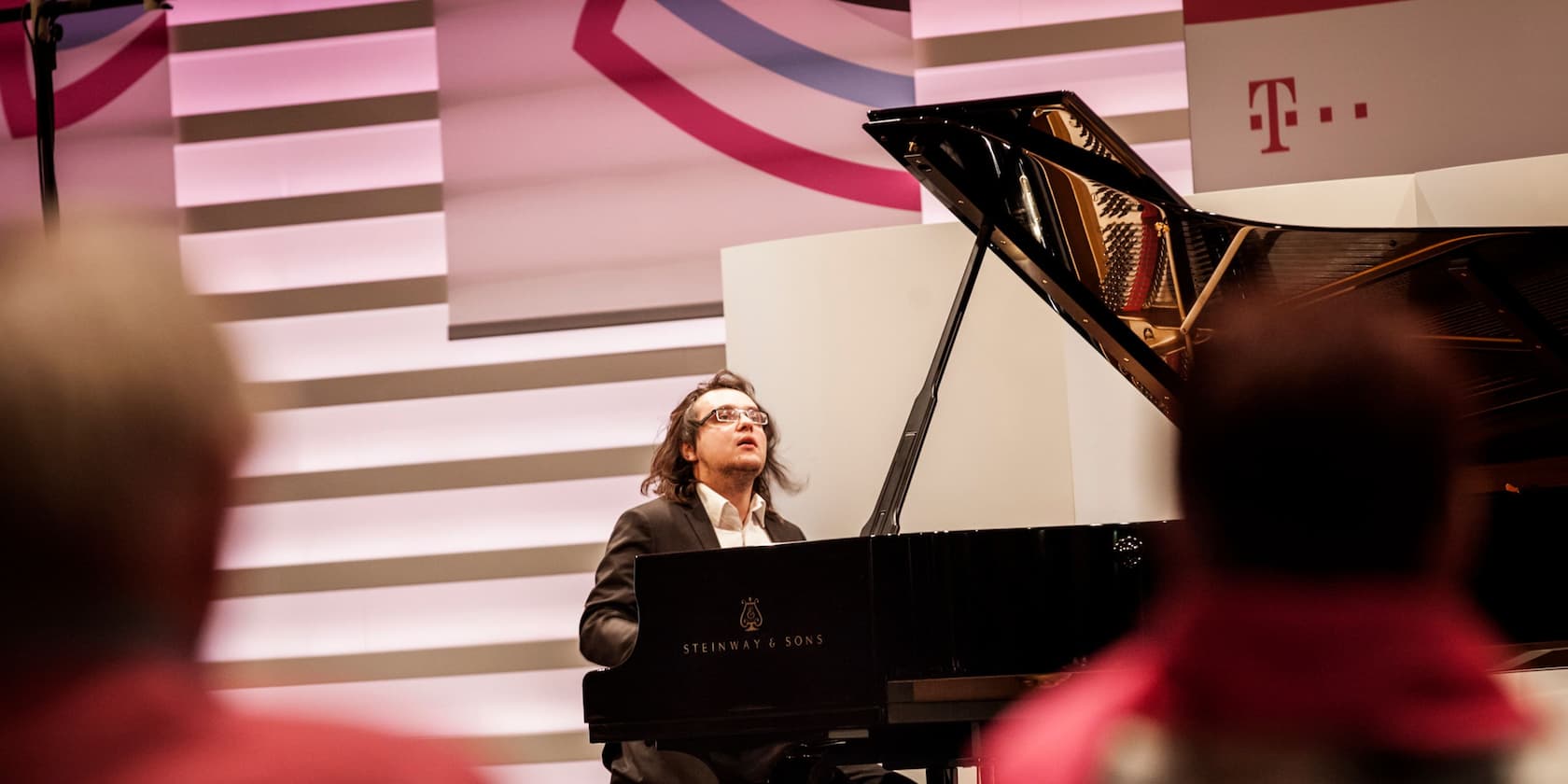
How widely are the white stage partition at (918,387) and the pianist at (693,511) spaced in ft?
0.82

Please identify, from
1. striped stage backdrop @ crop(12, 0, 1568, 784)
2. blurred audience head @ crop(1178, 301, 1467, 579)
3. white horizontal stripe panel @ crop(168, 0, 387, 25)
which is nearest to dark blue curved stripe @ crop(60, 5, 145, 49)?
striped stage backdrop @ crop(12, 0, 1568, 784)

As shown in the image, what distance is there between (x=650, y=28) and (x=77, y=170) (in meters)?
2.18

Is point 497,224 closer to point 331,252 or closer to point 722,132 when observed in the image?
point 331,252

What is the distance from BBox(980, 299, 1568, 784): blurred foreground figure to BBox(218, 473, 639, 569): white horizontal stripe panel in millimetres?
4381

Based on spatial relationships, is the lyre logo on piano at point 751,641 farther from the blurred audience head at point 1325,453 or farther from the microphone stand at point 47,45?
the microphone stand at point 47,45

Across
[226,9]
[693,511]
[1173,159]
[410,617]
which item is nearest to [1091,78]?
[1173,159]

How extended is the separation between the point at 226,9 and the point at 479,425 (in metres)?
1.79

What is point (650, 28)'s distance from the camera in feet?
16.7

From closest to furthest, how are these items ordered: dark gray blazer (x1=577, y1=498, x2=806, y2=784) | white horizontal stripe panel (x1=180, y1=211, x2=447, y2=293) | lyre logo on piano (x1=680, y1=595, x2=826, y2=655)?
lyre logo on piano (x1=680, y1=595, x2=826, y2=655) < dark gray blazer (x1=577, y1=498, x2=806, y2=784) < white horizontal stripe panel (x1=180, y1=211, x2=447, y2=293)

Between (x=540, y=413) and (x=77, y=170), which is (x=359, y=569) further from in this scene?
(x=77, y=170)

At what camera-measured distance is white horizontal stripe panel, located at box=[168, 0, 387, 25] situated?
17.6ft

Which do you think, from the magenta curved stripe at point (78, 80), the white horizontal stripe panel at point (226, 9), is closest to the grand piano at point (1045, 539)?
the white horizontal stripe panel at point (226, 9)

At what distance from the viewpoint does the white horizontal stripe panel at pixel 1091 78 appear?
4.79 meters

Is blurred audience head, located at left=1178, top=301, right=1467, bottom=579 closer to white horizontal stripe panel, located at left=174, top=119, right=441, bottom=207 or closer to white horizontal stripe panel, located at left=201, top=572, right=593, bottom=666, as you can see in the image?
white horizontal stripe panel, located at left=201, top=572, right=593, bottom=666
